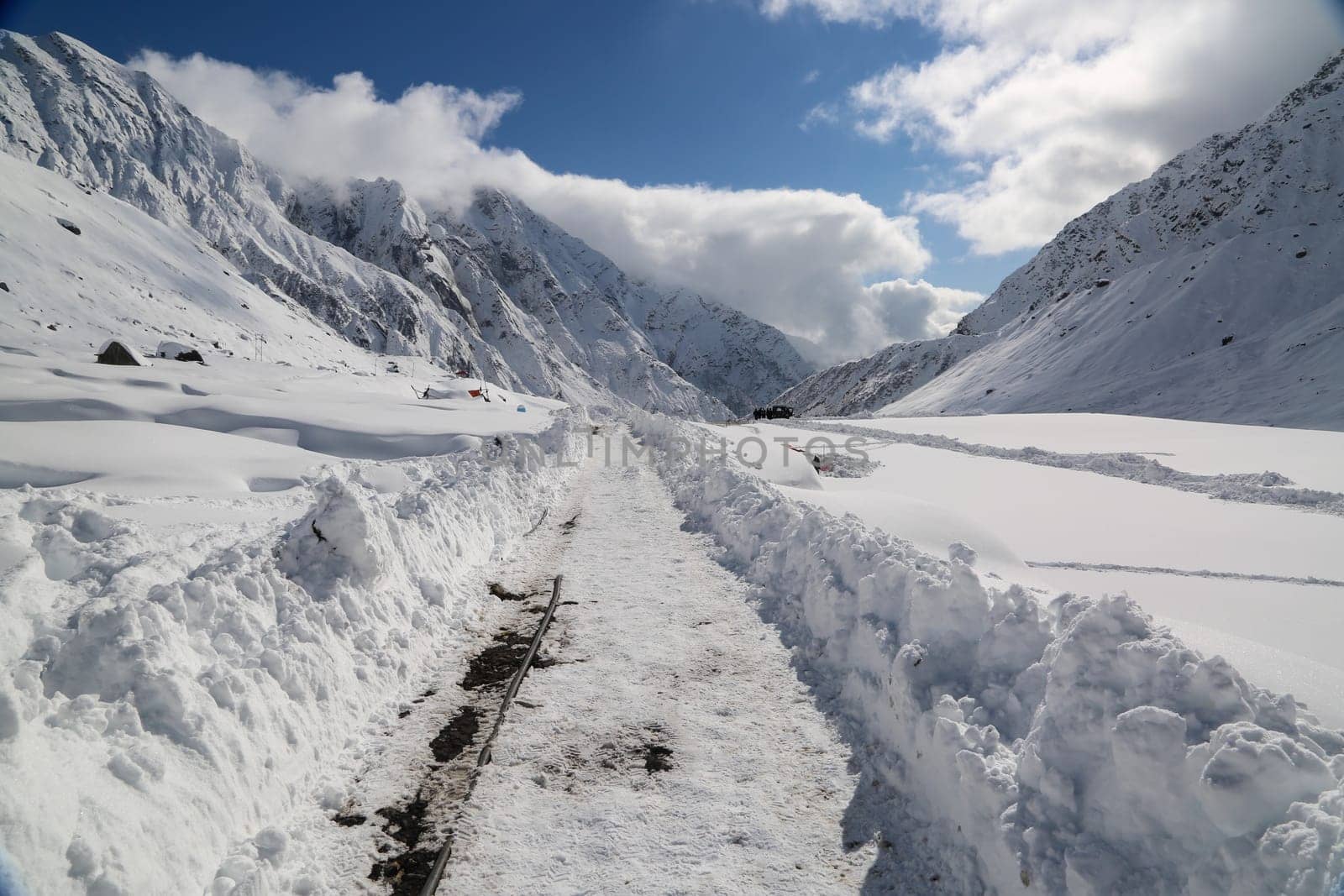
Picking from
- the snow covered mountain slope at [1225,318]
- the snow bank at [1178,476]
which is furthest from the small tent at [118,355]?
the snow covered mountain slope at [1225,318]

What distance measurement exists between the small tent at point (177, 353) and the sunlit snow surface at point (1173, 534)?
41703mm

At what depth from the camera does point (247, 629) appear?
18.3 feet

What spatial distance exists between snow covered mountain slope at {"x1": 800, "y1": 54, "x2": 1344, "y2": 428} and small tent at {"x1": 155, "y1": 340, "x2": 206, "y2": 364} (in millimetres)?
76667

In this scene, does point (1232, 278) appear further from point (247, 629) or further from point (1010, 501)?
point (247, 629)

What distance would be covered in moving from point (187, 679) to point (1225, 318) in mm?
101221

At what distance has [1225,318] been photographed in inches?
3073

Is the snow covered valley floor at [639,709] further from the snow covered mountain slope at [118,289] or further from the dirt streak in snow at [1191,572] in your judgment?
the snow covered mountain slope at [118,289]

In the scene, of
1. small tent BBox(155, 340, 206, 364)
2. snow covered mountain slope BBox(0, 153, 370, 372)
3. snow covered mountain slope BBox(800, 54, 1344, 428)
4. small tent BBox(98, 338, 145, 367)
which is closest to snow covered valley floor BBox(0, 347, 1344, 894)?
small tent BBox(98, 338, 145, 367)

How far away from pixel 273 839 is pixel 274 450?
13508mm

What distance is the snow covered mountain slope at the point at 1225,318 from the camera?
207 ft

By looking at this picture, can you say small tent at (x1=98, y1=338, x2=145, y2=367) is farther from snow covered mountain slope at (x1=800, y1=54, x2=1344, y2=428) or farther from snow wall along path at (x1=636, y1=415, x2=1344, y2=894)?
snow covered mountain slope at (x1=800, y1=54, x2=1344, y2=428)

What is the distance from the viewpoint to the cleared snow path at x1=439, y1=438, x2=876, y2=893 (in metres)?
4.29

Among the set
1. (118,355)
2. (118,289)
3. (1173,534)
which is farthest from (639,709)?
(118,289)

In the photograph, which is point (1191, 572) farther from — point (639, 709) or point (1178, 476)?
point (1178, 476)
